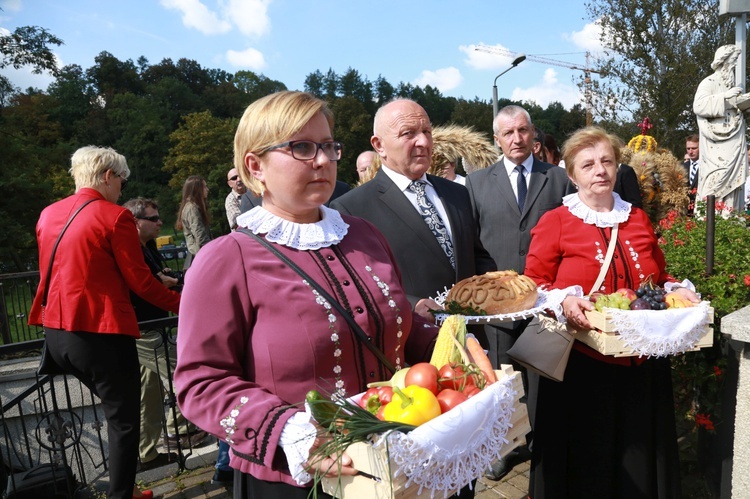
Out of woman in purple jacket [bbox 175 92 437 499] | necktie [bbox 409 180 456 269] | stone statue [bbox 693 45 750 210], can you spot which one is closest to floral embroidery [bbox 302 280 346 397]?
woman in purple jacket [bbox 175 92 437 499]

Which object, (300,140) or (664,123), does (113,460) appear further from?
(664,123)

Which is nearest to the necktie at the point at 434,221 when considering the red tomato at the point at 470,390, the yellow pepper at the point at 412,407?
the red tomato at the point at 470,390

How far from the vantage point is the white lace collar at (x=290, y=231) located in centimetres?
195

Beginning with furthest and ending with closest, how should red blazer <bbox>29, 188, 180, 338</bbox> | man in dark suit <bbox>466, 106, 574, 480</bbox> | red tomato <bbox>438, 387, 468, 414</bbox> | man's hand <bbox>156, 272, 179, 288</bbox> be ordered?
man's hand <bbox>156, 272, 179, 288</bbox>
man in dark suit <bbox>466, 106, 574, 480</bbox>
red blazer <bbox>29, 188, 180, 338</bbox>
red tomato <bbox>438, 387, 468, 414</bbox>

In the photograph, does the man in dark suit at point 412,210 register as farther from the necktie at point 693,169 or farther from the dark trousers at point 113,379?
the necktie at point 693,169

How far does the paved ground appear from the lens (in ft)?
13.4

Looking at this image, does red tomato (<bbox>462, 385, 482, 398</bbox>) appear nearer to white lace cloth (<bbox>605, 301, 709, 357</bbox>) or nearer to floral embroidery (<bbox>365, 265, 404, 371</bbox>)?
floral embroidery (<bbox>365, 265, 404, 371</bbox>)

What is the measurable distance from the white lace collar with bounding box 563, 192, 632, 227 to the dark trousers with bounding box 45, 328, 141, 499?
3200mm

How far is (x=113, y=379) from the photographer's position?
12.5 ft

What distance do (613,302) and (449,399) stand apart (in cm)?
170

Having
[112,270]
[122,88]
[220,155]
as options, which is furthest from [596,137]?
[122,88]

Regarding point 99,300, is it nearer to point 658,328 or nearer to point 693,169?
point 658,328

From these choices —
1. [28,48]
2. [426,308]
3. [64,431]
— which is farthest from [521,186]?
[28,48]

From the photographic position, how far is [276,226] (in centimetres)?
195
